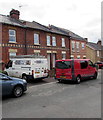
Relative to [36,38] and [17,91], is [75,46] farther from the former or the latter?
[17,91]

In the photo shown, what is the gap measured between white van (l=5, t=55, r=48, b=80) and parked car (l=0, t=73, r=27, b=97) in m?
3.39

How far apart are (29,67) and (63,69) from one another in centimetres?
303

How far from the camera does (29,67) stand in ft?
35.1

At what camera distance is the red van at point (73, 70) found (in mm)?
10328

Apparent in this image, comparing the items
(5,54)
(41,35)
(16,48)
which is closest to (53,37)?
(41,35)

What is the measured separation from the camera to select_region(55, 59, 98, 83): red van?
33.9 feet

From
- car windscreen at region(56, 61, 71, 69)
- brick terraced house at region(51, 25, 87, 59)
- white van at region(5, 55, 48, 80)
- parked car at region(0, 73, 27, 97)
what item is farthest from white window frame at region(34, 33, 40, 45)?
parked car at region(0, 73, 27, 97)

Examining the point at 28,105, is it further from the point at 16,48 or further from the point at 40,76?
the point at 16,48

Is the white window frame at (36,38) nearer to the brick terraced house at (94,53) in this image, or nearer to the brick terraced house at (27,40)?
the brick terraced house at (27,40)

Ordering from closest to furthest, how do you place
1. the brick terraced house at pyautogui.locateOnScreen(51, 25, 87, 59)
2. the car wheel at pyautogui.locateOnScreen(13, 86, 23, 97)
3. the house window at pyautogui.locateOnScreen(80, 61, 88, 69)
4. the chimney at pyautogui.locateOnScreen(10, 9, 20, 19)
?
the car wheel at pyautogui.locateOnScreen(13, 86, 23, 97) → the house window at pyautogui.locateOnScreen(80, 61, 88, 69) → the chimney at pyautogui.locateOnScreen(10, 9, 20, 19) → the brick terraced house at pyautogui.locateOnScreen(51, 25, 87, 59)

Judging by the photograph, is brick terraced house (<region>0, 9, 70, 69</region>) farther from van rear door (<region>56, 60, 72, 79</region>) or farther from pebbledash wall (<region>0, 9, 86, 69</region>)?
van rear door (<region>56, 60, 72, 79</region>)

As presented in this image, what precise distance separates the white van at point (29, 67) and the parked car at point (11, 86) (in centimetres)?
339

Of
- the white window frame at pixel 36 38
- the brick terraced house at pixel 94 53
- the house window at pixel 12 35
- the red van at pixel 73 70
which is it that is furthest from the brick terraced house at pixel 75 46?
the red van at pixel 73 70

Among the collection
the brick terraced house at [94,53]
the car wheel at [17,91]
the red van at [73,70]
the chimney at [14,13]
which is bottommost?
the car wheel at [17,91]
